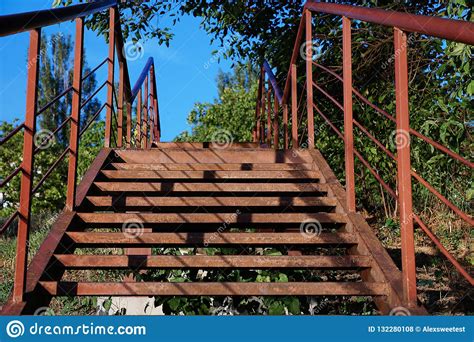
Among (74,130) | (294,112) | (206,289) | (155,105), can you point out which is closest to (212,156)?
(294,112)

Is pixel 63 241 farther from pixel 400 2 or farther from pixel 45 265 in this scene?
pixel 400 2

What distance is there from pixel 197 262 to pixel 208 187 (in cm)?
95

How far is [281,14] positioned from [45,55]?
20043mm

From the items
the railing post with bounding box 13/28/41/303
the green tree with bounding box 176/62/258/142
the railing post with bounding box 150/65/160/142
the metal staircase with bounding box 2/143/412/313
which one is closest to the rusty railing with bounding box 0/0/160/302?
the railing post with bounding box 13/28/41/303

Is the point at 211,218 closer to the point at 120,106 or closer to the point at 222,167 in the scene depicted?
the point at 222,167

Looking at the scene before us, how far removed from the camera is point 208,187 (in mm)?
3529

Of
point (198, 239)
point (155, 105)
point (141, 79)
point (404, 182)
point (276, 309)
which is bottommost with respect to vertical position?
point (276, 309)

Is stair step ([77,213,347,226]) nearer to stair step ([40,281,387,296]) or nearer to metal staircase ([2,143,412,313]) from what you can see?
metal staircase ([2,143,412,313])

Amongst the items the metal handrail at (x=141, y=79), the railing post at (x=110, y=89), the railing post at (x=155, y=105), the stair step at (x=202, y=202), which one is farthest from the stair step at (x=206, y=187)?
the railing post at (x=155, y=105)

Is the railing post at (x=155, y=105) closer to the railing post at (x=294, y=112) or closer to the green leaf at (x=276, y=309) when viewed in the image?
the railing post at (x=294, y=112)

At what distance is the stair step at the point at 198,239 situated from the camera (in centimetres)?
281

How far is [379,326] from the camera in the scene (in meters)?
1.98

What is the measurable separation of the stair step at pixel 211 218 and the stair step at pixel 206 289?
0.63 m

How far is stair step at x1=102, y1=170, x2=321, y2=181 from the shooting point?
371 cm
